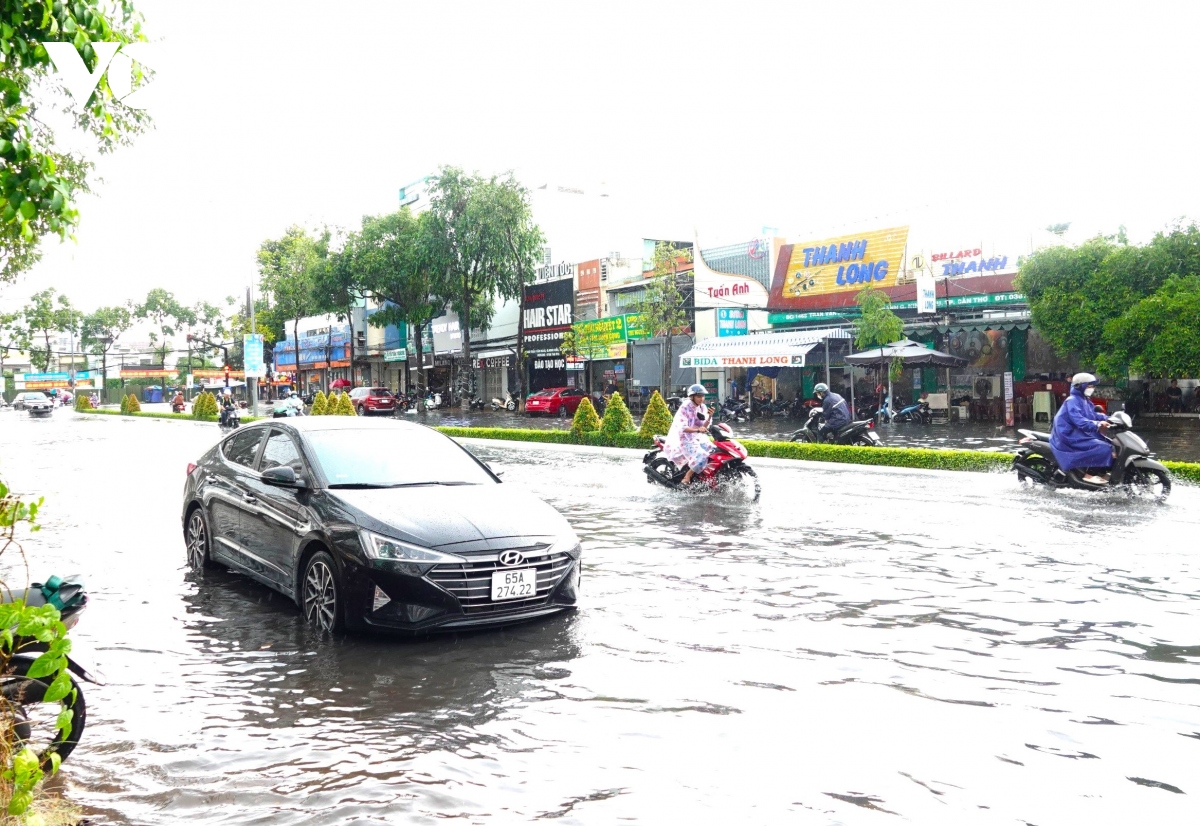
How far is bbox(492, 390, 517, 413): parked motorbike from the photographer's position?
4806 cm

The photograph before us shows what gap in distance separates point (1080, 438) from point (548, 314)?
123 ft

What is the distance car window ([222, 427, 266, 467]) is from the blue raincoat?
978cm

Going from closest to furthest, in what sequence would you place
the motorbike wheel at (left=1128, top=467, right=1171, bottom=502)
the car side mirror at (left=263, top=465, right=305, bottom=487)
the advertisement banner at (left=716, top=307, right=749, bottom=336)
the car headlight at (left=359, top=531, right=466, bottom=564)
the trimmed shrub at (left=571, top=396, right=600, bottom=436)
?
the car headlight at (left=359, top=531, right=466, bottom=564) → the car side mirror at (left=263, top=465, right=305, bottom=487) → the motorbike wheel at (left=1128, top=467, right=1171, bottom=502) → the trimmed shrub at (left=571, top=396, right=600, bottom=436) → the advertisement banner at (left=716, top=307, right=749, bottom=336)

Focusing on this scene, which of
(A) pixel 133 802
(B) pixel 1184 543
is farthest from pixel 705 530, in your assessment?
(A) pixel 133 802

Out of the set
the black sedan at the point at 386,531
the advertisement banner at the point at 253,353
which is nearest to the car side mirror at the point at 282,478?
the black sedan at the point at 386,531

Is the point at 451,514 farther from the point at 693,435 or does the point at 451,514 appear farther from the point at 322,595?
the point at 693,435

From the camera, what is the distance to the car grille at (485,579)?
586 cm

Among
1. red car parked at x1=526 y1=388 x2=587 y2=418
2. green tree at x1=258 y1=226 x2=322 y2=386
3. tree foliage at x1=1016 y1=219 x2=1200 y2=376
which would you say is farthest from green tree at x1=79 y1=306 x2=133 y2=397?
tree foliage at x1=1016 y1=219 x2=1200 y2=376

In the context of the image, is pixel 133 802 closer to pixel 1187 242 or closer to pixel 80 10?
pixel 80 10

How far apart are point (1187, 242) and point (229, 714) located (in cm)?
2513

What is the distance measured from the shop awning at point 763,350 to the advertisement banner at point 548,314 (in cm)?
1253

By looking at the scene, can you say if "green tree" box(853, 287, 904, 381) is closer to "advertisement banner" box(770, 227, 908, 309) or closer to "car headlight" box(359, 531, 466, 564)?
"advertisement banner" box(770, 227, 908, 309)

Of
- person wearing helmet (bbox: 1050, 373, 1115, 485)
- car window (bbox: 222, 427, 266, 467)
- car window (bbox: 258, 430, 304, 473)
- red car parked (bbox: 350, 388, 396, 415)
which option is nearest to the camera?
car window (bbox: 258, 430, 304, 473)

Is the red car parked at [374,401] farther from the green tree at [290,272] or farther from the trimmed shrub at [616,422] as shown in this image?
the trimmed shrub at [616,422]
